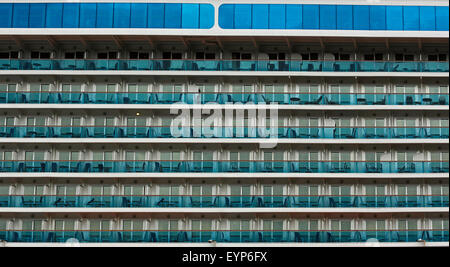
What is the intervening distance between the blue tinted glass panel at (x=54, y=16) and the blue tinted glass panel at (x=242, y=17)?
643cm

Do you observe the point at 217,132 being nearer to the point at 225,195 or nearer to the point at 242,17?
the point at 225,195

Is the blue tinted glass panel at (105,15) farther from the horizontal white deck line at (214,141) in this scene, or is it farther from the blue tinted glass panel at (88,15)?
the horizontal white deck line at (214,141)

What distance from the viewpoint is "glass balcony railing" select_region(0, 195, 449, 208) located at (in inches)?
1592

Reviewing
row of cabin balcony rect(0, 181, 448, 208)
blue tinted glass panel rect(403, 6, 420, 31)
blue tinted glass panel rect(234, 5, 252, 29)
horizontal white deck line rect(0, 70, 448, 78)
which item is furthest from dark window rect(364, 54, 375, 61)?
row of cabin balcony rect(0, 181, 448, 208)

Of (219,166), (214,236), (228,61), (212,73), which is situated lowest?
(214,236)

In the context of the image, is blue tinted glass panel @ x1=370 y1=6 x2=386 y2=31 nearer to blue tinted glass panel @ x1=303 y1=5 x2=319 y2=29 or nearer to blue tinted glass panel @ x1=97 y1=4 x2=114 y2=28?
blue tinted glass panel @ x1=303 y1=5 x2=319 y2=29

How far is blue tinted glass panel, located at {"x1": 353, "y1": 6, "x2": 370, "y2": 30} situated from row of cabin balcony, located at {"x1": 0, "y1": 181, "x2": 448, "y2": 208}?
581 cm

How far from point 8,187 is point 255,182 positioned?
→ 9.00 metres

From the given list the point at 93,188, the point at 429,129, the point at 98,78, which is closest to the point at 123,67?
the point at 98,78

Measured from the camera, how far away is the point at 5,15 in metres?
41.3

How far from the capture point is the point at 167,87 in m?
41.7

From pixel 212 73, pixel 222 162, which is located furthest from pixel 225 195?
pixel 212 73

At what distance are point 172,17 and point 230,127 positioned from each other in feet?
14.9
